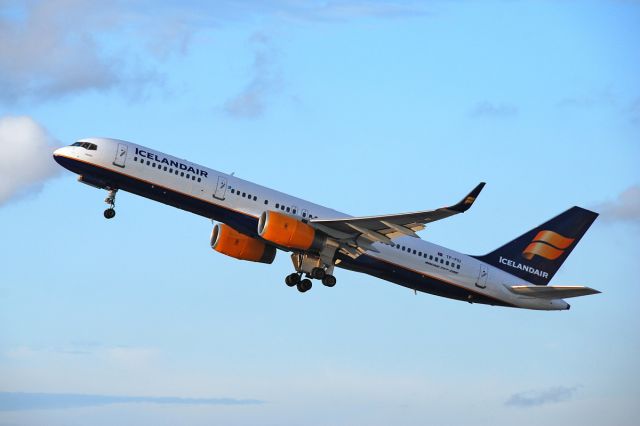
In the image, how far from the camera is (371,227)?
66625mm

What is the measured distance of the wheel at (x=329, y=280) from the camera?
70.1 meters

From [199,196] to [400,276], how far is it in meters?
12.9

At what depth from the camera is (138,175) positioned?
6588 centimetres

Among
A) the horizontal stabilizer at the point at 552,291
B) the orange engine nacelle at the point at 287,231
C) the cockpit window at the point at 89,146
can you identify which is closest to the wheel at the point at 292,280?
the orange engine nacelle at the point at 287,231

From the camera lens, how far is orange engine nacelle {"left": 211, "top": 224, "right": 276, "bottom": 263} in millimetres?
72562

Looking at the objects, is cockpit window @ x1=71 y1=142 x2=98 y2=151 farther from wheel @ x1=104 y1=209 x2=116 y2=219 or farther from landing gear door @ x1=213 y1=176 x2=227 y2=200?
landing gear door @ x1=213 y1=176 x2=227 y2=200

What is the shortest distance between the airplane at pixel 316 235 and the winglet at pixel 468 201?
5 centimetres

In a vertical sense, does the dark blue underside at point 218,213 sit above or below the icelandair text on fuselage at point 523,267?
below

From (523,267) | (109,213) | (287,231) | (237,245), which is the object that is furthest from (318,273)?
(523,267)

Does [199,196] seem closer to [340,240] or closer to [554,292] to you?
[340,240]

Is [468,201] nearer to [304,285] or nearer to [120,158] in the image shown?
[304,285]

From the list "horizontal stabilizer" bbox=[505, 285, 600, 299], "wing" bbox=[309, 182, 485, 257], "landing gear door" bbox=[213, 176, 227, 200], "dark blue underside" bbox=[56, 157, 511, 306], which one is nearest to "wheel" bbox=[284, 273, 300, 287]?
"dark blue underside" bbox=[56, 157, 511, 306]

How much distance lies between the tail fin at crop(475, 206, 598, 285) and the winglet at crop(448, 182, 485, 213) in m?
15.2

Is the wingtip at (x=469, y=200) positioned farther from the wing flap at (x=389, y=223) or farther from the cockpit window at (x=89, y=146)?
the cockpit window at (x=89, y=146)
